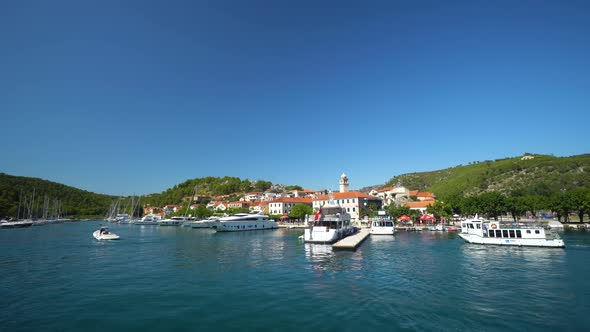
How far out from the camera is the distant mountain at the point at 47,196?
126787 millimetres

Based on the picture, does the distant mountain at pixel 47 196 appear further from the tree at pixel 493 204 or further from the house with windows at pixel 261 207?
the tree at pixel 493 204

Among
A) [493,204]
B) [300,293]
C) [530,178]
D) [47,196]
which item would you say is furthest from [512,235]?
[47,196]

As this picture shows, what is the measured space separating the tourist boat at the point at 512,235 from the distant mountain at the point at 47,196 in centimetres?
15875

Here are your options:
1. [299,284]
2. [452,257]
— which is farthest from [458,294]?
[452,257]

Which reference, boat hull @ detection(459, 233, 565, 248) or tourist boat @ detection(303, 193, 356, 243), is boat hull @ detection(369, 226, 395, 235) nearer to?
tourist boat @ detection(303, 193, 356, 243)

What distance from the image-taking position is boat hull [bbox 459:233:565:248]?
3391cm

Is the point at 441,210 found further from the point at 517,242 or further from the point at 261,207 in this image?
the point at 261,207

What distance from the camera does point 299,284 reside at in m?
19.2

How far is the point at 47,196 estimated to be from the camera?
150 meters

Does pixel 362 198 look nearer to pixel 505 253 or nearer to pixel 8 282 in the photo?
pixel 505 253

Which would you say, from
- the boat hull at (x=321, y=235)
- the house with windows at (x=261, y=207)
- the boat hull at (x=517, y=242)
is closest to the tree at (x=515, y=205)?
the boat hull at (x=517, y=242)

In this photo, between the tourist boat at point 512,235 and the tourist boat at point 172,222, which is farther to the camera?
the tourist boat at point 172,222

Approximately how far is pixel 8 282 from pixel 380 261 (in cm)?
2800

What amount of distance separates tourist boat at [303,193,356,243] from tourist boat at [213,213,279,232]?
30295 millimetres
